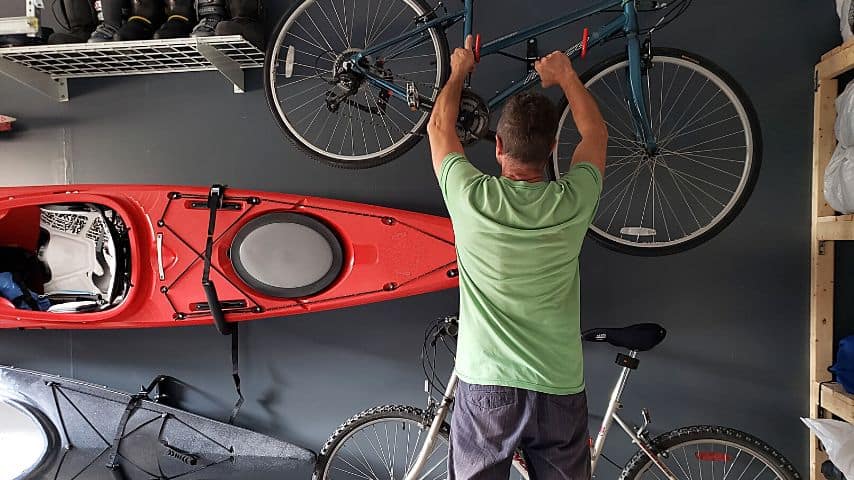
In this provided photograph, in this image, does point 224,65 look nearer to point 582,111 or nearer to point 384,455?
point 582,111

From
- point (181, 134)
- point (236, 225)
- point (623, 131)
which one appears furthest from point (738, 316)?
point (181, 134)

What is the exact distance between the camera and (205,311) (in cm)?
204

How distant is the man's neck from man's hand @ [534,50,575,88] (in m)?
0.37

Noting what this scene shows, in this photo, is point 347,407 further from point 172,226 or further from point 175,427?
point 172,226

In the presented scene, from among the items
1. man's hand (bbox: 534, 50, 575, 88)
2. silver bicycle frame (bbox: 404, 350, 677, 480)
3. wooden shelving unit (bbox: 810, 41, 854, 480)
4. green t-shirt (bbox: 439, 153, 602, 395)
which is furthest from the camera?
wooden shelving unit (bbox: 810, 41, 854, 480)

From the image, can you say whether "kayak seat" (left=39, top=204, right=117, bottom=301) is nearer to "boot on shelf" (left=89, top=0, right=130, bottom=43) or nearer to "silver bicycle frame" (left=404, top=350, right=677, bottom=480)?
"boot on shelf" (left=89, top=0, right=130, bottom=43)

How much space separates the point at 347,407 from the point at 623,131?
5.11 feet

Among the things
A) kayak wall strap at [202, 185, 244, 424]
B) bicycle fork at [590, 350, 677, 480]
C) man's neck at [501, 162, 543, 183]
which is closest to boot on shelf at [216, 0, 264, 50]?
kayak wall strap at [202, 185, 244, 424]

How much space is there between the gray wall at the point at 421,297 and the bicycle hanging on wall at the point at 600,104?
0.44 ft

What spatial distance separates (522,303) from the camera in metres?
1.36

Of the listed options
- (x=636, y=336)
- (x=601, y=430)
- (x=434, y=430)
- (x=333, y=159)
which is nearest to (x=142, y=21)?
(x=333, y=159)

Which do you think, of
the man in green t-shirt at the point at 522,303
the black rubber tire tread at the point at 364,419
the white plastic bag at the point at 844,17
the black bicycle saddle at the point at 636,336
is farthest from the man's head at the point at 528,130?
the white plastic bag at the point at 844,17

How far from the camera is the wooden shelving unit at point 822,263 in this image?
1.93 metres

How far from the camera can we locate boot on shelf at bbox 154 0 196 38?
6.64 feet
